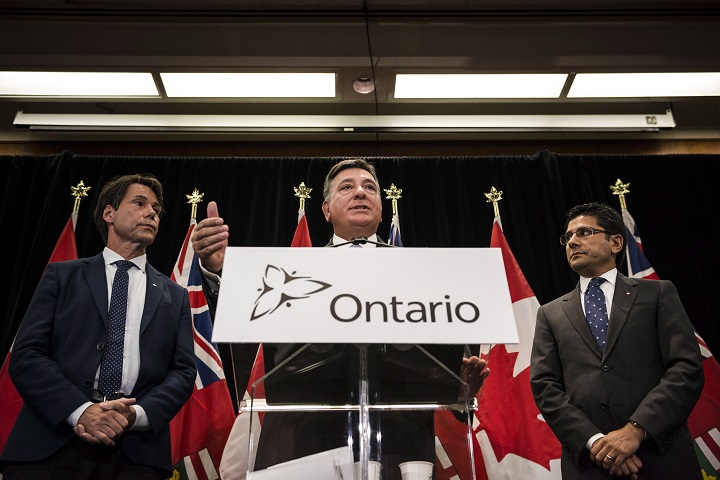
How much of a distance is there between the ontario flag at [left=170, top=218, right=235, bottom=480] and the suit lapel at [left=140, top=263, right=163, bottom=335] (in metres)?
1.07

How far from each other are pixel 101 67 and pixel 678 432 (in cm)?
375

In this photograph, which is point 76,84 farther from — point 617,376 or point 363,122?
point 617,376

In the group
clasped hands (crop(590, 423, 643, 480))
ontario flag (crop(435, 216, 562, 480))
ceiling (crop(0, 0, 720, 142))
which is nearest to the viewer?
clasped hands (crop(590, 423, 643, 480))

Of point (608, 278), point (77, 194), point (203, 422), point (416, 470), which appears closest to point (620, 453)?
point (608, 278)

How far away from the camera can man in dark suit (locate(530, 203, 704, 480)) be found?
210cm

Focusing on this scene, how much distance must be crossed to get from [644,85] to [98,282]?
366cm

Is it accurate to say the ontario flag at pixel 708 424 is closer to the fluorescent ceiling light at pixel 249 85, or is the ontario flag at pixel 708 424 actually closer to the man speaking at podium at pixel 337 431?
the man speaking at podium at pixel 337 431

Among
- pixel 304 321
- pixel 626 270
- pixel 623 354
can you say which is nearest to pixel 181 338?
pixel 304 321

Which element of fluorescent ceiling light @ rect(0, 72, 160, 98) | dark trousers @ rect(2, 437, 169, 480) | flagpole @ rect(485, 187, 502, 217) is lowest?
dark trousers @ rect(2, 437, 169, 480)

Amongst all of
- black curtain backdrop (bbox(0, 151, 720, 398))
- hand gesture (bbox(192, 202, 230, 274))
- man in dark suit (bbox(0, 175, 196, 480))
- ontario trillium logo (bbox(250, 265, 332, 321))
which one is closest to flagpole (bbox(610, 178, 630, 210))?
black curtain backdrop (bbox(0, 151, 720, 398))

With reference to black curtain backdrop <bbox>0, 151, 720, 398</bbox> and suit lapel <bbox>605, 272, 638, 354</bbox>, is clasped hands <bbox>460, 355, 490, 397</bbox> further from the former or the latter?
black curtain backdrop <bbox>0, 151, 720, 398</bbox>

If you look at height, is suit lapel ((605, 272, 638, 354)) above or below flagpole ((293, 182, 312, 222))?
below

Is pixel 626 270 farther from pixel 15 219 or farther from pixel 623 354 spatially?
pixel 15 219

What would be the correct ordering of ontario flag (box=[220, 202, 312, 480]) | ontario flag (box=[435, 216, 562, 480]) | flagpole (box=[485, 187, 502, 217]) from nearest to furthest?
ontario flag (box=[220, 202, 312, 480]), ontario flag (box=[435, 216, 562, 480]), flagpole (box=[485, 187, 502, 217])
